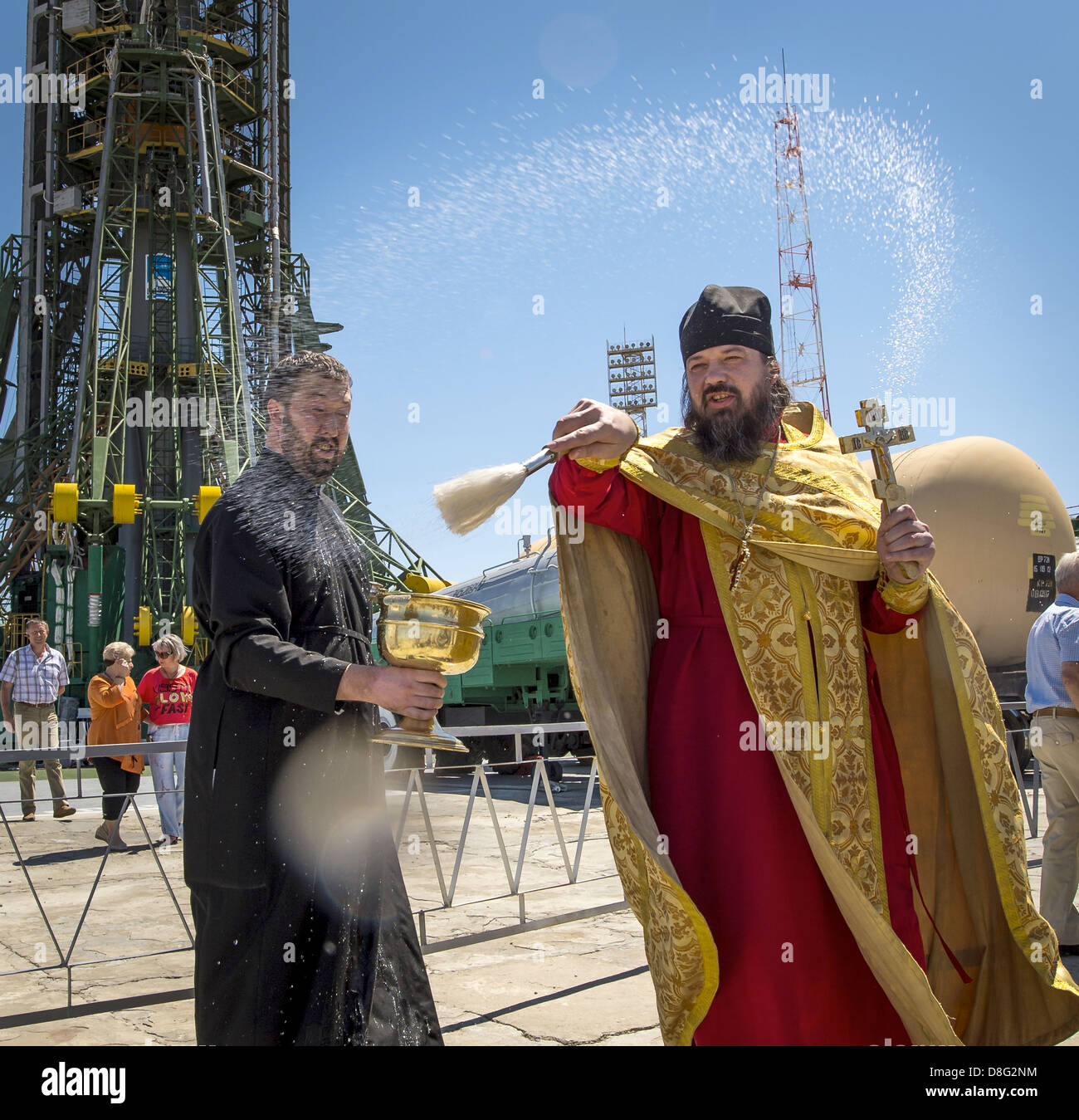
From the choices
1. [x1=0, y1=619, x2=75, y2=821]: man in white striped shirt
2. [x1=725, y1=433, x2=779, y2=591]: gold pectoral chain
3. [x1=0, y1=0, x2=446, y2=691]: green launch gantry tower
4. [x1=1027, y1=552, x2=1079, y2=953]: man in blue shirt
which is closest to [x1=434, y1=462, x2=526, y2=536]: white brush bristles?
[x1=725, y1=433, x2=779, y2=591]: gold pectoral chain

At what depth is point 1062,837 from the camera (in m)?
5.03

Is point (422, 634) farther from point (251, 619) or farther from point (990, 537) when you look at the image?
point (990, 537)

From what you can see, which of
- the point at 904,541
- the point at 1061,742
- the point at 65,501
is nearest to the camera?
the point at 904,541

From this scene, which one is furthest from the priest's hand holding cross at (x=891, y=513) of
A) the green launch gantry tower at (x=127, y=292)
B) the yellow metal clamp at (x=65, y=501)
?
the yellow metal clamp at (x=65, y=501)

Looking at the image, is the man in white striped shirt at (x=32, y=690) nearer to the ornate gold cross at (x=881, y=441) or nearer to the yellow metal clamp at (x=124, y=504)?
the ornate gold cross at (x=881, y=441)

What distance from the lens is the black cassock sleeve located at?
7.15 ft

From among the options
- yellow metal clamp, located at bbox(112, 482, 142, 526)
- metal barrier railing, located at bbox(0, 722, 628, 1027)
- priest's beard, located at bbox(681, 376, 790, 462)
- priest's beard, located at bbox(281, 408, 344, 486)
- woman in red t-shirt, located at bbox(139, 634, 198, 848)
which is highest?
yellow metal clamp, located at bbox(112, 482, 142, 526)

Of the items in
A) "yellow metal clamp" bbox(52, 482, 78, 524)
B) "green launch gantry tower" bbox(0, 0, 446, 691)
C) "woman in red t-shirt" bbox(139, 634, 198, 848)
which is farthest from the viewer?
"green launch gantry tower" bbox(0, 0, 446, 691)

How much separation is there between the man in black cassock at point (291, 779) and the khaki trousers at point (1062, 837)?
3776 mm

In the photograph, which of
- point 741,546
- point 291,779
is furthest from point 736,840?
point 291,779

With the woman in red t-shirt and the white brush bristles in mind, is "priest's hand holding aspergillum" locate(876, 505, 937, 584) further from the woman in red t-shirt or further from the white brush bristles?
the woman in red t-shirt

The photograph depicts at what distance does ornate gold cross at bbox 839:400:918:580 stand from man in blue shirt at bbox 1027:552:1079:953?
248cm

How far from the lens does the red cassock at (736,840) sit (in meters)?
2.60

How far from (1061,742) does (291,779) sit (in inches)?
164
